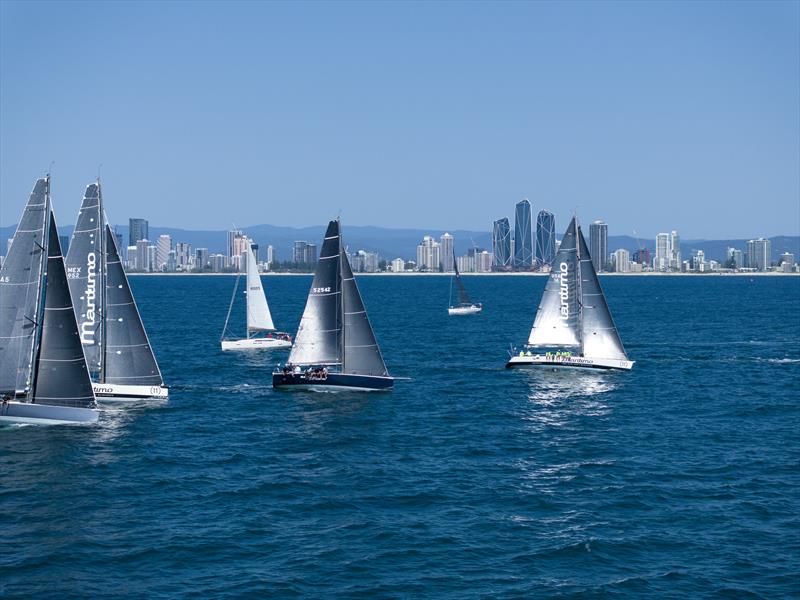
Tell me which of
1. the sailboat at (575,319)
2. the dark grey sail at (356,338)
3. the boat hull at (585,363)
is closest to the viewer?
the dark grey sail at (356,338)

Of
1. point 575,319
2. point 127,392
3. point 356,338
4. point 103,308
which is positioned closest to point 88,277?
point 103,308

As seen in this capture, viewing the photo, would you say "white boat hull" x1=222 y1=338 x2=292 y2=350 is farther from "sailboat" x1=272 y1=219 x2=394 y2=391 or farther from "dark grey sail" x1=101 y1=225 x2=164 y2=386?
"dark grey sail" x1=101 y1=225 x2=164 y2=386

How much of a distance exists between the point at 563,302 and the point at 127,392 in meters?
34.0

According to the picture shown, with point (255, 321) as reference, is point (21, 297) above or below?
above

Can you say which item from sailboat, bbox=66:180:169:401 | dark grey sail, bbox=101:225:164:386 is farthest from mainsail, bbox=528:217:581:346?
sailboat, bbox=66:180:169:401

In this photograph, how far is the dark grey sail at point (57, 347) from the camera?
162 ft

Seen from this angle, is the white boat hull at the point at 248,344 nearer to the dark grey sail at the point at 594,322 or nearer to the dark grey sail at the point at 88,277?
the dark grey sail at the point at 594,322

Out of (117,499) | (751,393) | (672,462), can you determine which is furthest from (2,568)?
(751,393)

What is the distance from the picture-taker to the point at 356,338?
6122 cm

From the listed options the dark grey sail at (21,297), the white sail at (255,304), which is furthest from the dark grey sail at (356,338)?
the white sail at (255,304)

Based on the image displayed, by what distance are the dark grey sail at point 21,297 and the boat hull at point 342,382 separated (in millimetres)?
17762

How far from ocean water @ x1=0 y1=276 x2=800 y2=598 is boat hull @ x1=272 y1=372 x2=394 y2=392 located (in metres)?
0.85

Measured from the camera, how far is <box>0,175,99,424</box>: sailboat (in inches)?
1953

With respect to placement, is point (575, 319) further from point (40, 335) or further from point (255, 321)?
point (40, 335)
